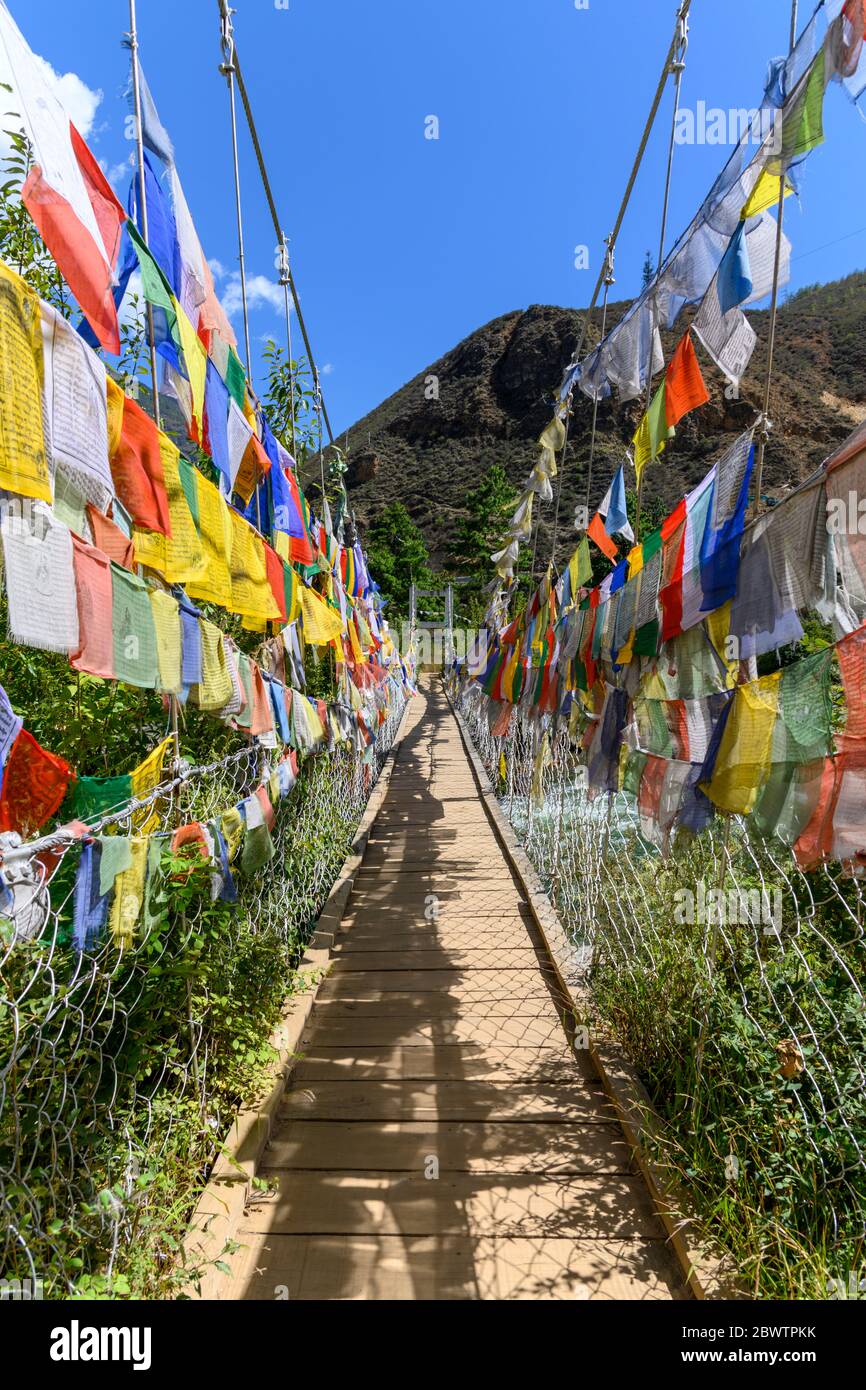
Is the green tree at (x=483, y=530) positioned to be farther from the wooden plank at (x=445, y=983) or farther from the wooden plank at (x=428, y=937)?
the wooden plank at (x=445, y=983)

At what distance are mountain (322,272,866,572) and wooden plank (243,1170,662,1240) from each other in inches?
1463

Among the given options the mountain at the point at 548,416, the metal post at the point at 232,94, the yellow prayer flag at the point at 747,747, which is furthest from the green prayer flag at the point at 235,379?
the mountain at the point at 548,416

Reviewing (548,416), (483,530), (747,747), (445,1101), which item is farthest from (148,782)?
(548,416)

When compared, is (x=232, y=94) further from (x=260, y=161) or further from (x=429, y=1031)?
(x=429, y=1031)

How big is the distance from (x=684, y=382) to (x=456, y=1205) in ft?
9.57

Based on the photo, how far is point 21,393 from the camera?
1.34 metres

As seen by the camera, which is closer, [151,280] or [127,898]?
[127,898]

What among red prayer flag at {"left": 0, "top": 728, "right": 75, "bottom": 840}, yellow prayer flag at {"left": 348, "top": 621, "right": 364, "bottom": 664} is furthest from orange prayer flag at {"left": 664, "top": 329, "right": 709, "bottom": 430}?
yellow prayer flag at {"left": 348, "top": 621, "right": 364, "bottom": 664}

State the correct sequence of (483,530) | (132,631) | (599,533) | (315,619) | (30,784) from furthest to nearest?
(483,530), (315,619), (599,533), (132,631), (30,784)

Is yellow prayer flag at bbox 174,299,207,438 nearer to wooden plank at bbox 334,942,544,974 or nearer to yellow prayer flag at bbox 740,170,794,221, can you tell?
yellow prayer flag at bbox 740,170,794,221

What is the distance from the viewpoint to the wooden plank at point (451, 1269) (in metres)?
1.90

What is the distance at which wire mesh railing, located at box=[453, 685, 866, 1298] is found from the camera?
1848 mm

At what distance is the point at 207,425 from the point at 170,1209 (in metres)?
2.39

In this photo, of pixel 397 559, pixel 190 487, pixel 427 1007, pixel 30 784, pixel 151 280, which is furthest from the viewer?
pixel 397 559
